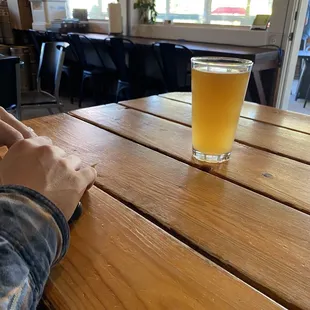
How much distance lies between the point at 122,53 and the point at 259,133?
261cm

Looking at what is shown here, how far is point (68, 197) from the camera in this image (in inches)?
17.2

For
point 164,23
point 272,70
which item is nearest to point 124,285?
A: point 272,70

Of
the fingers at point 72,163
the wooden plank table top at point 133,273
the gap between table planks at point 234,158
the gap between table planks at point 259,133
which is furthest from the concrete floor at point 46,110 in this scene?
the wooden plank table top at point 133,273

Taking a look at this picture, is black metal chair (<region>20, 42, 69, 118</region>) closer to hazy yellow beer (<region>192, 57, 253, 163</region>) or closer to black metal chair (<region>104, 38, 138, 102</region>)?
black metal chair (<region>104, 38, 138, 102</region>)

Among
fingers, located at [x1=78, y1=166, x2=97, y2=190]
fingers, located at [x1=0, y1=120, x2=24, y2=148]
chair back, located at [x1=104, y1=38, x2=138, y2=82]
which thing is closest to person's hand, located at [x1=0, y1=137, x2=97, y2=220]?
fingers, located at [x1=78, y1=166, x2=97, y2=190]

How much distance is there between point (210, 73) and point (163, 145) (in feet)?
0.71

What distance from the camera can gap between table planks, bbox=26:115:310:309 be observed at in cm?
38

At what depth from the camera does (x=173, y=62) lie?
278 cm

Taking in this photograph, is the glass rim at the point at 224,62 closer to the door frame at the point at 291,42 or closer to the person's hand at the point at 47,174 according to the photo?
the person's hand at the point at 47,174

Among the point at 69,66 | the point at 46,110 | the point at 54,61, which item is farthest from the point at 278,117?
the point at 69,66

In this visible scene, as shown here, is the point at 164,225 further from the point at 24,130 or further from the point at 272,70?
the point at 272,70

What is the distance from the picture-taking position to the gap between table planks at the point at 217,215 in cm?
38

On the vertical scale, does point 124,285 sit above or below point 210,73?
below

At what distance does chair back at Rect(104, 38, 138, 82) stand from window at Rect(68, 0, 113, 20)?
1.46m
